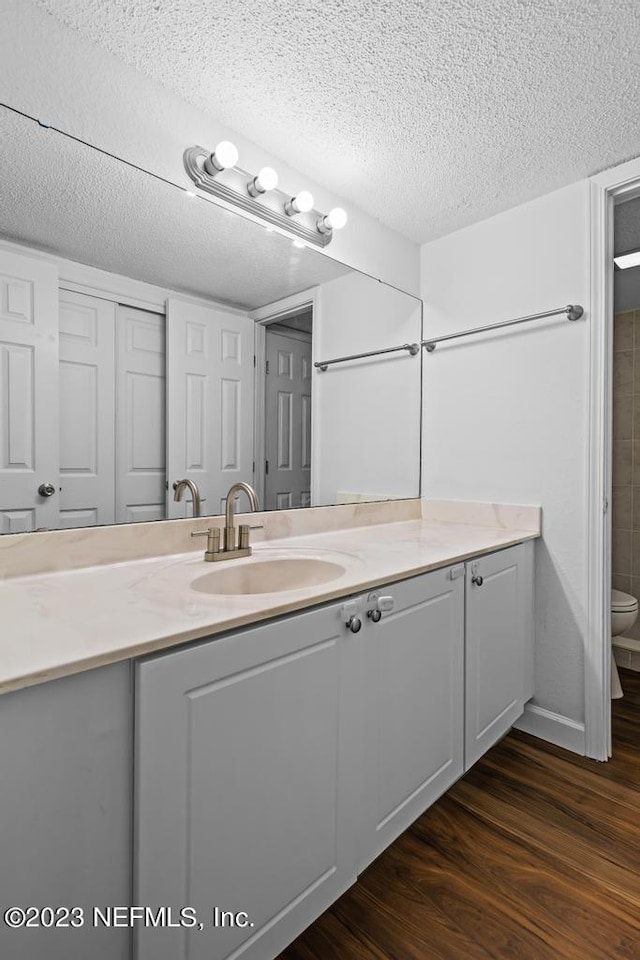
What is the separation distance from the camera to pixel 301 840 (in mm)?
1035

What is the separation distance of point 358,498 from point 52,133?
1571mm

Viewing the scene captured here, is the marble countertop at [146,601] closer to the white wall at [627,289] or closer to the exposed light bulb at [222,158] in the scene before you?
the exposed light bulb at [222,158]

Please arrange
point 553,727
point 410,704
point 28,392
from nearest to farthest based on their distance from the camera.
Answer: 1. point 28,392
2. point 410,704
3. point 553,727

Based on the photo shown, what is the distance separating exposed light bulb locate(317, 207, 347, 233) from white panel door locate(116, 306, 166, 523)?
75cm

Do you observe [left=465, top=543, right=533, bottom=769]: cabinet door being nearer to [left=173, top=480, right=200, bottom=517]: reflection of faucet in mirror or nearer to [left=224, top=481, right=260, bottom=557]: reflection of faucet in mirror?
[left=224, top=481, right=260, bottom=557]: reflection of faucet in mirror

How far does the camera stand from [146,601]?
102 cm

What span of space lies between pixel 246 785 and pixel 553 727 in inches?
60.7

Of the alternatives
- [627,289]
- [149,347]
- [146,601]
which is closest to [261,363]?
[149,347]

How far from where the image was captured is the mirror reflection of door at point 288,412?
73.0 inches

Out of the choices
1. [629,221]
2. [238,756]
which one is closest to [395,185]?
[629,221]

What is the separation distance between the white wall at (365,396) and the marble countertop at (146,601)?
0.46 m

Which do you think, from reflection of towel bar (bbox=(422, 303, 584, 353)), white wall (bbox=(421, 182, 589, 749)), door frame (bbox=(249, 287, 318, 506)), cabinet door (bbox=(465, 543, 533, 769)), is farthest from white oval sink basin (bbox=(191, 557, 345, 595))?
reflection of towel bar (bbox=(422, 303, 584, 353))

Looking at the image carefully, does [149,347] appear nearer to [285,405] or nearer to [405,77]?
[285,405]

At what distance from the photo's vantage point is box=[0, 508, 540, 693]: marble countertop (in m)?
0.75
